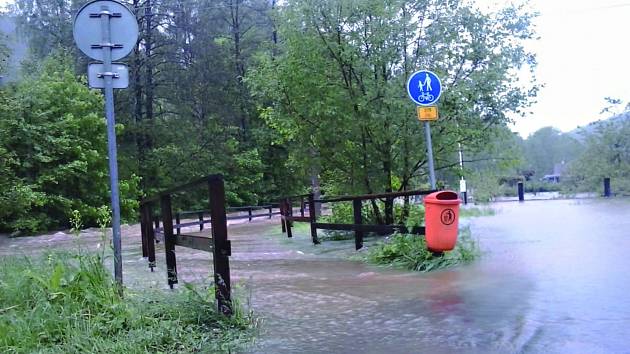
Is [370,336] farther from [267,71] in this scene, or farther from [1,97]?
[1,97]

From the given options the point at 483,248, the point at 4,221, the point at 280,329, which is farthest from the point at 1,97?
the point at 280,329

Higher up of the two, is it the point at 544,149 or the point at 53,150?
the point at 544,149

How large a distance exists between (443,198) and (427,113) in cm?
125

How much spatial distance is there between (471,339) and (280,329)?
1.38 m

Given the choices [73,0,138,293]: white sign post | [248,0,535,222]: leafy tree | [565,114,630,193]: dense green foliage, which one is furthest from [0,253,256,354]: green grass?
[565,114,630,193]: dense green foliage

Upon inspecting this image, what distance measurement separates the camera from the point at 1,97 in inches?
753

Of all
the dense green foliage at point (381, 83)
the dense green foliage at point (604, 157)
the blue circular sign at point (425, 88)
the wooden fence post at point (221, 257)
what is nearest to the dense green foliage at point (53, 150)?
the dense green foliage at point (381, 83)

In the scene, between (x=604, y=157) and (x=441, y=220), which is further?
(x=604, y=157)

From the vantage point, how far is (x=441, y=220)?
6.95 metres

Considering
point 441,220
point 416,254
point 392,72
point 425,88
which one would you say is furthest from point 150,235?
point 392,72

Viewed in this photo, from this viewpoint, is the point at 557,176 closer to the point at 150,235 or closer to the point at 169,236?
the point at 150,235

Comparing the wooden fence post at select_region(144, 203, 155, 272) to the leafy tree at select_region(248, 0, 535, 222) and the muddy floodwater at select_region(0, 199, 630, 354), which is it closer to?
the muddy floodwater at select_region(0, 199, 630, 354)

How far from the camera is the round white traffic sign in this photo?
16.6 feet

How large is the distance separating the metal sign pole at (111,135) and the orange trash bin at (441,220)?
3.59 m
